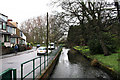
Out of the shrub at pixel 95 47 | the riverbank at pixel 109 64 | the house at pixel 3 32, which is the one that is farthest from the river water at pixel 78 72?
the house at pixel 3 32

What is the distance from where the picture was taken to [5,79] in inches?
111

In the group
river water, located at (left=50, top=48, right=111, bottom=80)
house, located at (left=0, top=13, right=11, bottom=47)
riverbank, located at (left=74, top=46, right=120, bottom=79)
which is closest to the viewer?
riverbank, located at (left=74, top=46, right=120, bottom=79)

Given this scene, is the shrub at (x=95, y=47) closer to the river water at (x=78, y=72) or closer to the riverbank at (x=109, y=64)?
the riverbank at (x=109, y=64)

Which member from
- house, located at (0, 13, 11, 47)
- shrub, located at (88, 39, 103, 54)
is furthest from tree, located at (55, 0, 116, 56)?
house, located at (0, 13, 11, 47)

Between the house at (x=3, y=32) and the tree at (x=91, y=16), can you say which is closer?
the tree at (x=91, y=16)

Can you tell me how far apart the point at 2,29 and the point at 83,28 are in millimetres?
20123

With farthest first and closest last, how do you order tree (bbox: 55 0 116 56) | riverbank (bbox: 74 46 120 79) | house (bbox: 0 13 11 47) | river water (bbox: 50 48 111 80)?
house (bbox: 0 13 11 47)
tree (bbox: 55 0 116 56)
river water (bbox: 50 48 111 80)
riverbank (bbox: 74 46 120 79)

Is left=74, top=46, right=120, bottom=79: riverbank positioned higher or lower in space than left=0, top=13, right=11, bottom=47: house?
lower

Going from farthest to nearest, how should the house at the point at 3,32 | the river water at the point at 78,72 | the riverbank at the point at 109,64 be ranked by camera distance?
the house at the point at 3,32
the river water at the point at 78,72
the riverbank at the point at 109,64

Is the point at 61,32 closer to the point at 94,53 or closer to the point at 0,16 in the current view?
the point at 94,53

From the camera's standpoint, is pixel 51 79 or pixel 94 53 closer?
pixel 51 79

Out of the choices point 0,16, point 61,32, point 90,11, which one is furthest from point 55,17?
point 0,16

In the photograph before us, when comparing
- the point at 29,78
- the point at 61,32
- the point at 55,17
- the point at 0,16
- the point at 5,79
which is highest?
the point at 0,16

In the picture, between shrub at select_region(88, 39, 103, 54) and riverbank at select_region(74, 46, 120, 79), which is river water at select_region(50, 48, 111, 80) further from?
shrub at select_region(88, 39, 103, 54)
